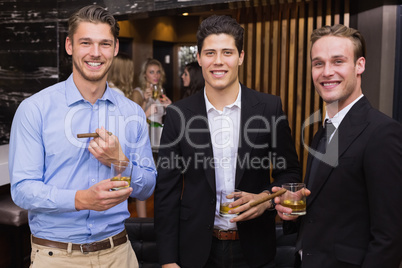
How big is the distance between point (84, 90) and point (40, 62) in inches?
113

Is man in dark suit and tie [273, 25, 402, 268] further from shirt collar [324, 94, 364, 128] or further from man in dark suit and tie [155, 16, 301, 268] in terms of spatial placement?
man in dark suit and tie [155, 16, 301, 268]

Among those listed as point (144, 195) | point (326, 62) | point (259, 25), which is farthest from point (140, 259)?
point (259, 25)

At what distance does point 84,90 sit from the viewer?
1.84 meters

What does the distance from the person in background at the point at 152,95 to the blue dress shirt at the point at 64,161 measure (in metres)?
2.63

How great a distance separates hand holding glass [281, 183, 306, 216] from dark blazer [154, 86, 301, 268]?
0.27 metres

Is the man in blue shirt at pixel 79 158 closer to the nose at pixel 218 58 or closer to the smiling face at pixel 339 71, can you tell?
the nose at pixel 218 58

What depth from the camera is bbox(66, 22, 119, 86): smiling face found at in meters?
1.79

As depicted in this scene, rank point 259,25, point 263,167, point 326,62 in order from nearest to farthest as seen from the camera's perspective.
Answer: point 326,62 → point 263,167 → point 259,25

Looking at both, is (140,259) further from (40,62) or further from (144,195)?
(40,62)

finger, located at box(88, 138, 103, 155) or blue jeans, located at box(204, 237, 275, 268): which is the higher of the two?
finger, located at box(88, 138, 103, 155)

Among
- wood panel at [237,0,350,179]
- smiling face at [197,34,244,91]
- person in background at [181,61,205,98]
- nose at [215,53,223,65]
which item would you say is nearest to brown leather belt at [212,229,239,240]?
smiling face at [197,34,244,91]

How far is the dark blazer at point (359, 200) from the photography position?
1.47 metres

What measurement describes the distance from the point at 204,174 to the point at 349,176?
64 cm

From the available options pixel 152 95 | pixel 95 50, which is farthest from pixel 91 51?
pixel 152 95
